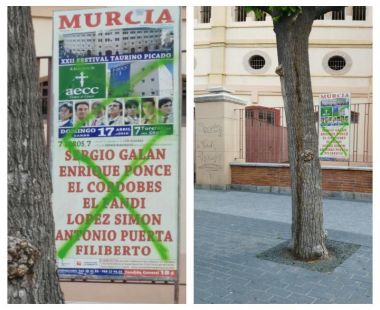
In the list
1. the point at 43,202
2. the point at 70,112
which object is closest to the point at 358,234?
the point at 70,112

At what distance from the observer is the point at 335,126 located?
8.38m

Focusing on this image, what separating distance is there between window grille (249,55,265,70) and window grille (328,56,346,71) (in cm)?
255

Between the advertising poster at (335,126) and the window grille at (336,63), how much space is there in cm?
781

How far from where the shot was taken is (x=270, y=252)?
16.7 feet

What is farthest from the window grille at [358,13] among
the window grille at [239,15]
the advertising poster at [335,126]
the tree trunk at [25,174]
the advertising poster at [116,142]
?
the tree trunk at [25,174]

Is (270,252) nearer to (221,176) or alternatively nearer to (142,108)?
(142,108)

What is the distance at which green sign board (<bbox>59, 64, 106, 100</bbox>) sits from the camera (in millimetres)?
3424

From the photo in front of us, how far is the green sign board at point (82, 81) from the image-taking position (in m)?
3.42

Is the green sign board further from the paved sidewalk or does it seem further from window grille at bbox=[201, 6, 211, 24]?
window grille at bbox=[201, 6, 211, 24]

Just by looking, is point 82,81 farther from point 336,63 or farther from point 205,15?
point 336,63

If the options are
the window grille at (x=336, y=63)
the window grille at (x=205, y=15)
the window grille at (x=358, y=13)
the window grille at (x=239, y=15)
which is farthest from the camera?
the window grille at (x=205, y=15)

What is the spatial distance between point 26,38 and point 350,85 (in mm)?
14868

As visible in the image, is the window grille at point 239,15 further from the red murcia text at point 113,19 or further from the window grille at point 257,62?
the red murcia text at point 113,19
